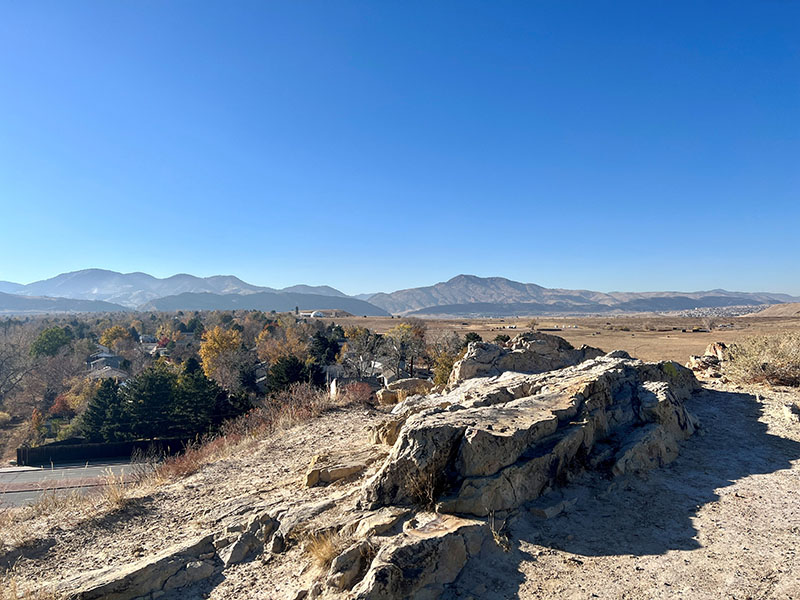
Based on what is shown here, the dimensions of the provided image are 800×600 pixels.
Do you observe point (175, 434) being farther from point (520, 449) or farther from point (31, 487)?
point (520, 449)

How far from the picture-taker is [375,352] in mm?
45250

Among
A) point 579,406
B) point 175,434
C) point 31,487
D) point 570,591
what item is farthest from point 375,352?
point 570,591

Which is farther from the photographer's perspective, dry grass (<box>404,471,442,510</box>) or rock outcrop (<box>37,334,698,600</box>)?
dry grass (<box>404,471,442,510</box>)

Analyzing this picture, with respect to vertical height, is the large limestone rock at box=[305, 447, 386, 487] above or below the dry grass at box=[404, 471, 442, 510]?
below

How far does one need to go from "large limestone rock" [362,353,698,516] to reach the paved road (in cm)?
2017

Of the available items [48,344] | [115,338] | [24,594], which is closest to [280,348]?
[48,344]

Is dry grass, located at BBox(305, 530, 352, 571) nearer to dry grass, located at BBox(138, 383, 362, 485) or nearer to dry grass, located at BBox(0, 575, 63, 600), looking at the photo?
dry grass, located at BBox(0, 575, 63, 600)

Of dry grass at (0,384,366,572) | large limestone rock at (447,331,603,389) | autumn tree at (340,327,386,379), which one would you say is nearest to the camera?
dry grass at (0,384,366,572)

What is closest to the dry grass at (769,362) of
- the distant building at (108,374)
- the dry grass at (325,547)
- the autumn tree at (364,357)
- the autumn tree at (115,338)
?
the dry grass at (325,547)

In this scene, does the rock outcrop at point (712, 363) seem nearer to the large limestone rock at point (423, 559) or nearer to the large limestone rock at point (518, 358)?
the large limestone rock at point (518, 358)

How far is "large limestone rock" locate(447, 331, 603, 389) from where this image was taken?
1443 cm

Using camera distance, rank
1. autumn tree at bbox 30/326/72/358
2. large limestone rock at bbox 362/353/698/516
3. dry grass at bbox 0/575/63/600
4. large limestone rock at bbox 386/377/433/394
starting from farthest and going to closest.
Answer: autumn tree at bbox 30/326/72/358, large limestone rock at bbox 386/377/433/394, large limestone rock at bbox 362/353/698/516, dry grass at bbox 0/575/63/600

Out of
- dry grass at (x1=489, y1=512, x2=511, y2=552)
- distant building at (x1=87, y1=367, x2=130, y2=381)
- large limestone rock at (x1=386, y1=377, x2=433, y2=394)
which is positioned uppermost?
dry grass at (x1=489, y1=512, x2=511, y2=552)

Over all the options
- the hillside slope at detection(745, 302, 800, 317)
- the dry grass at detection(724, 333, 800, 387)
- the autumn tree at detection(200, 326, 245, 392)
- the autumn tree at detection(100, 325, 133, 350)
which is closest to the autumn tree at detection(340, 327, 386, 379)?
the autumn tree at detection(200, 326, 245, 392)
